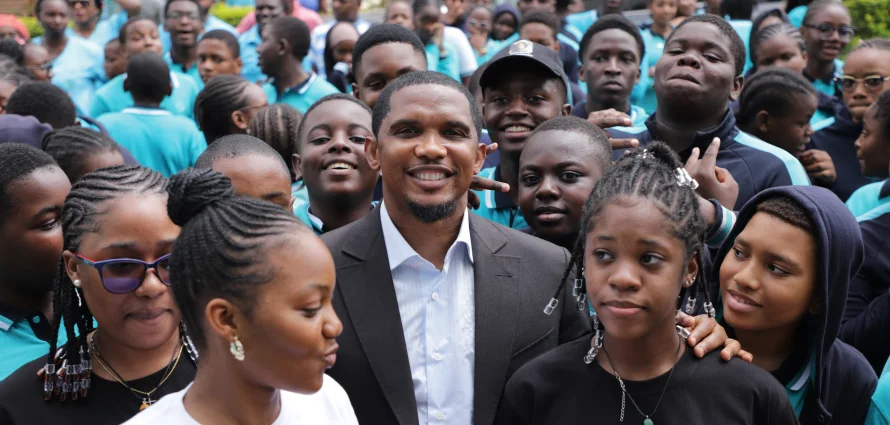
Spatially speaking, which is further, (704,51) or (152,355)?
(704,51)

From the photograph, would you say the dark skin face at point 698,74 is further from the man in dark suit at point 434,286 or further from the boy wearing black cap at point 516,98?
the man in dark suit at point 434,286

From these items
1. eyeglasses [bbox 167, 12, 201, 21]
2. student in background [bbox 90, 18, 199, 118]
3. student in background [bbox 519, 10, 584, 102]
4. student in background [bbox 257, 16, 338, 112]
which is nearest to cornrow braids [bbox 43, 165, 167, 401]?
student in background [bbox 257, 16, 338, 112]

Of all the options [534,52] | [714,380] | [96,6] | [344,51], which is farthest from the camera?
[96,6]

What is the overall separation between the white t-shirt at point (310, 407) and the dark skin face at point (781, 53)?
217 inches

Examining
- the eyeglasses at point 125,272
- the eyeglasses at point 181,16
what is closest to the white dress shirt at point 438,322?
the eyeglasses at point 125,272

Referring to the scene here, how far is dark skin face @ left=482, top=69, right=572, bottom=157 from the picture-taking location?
14.8 feet

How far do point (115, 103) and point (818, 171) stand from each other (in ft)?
19.5

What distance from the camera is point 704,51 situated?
4562 millimetres

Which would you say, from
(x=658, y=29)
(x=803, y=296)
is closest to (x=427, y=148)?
(x=803, y=296)

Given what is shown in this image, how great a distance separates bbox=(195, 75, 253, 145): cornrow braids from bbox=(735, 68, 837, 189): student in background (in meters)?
3.22

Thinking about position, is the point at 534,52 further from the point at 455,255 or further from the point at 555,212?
the point at 455,255

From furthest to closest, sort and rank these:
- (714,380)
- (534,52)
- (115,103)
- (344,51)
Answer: (344,51) → (115,103) → (534,52) → (714,380)

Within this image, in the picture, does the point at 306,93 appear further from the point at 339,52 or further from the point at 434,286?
the point at 434,286

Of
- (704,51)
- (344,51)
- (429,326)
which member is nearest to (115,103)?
(344,51)
